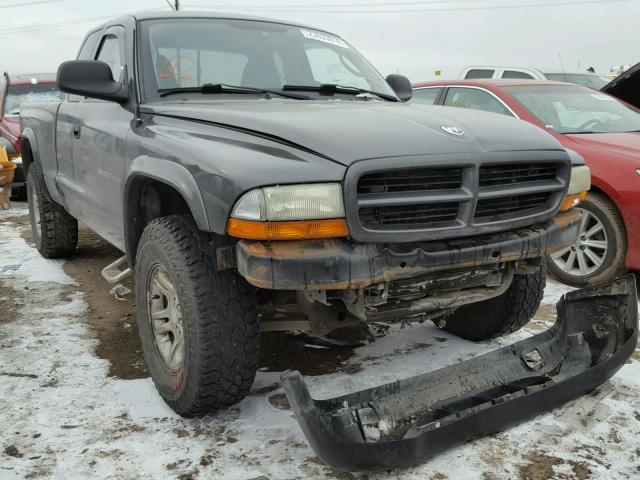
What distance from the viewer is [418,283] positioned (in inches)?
97.7

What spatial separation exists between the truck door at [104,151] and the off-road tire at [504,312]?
2050 millimetres

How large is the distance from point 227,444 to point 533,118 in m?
3.95

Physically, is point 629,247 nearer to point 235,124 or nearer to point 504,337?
point 504,337

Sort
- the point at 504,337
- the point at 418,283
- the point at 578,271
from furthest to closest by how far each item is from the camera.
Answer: the point at 578,271, the point at 504,337, the point at 418,283

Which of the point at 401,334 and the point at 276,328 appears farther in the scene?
the point at 401,334

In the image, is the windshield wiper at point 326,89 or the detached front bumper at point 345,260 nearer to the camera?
the detached front bumper at point 345,260

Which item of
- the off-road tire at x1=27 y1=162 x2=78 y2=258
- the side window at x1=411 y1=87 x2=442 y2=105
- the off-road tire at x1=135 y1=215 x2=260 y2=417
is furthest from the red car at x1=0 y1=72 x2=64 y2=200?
the off-road tire at x1=135 y1=215 x2=260 y2=417

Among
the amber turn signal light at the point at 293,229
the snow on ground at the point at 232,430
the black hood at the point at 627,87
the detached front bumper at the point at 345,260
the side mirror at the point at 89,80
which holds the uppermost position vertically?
the side mirror at the point at 89,80

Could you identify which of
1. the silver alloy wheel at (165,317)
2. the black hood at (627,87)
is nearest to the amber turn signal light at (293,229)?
the silver alloy wheel at (165,317)

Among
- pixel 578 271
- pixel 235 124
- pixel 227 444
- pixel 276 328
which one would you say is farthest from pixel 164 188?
pixel 578 271

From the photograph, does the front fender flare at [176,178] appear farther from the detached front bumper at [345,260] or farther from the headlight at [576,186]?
the headlight at [576,186]

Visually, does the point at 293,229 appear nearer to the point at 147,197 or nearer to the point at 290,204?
the point at 290,204

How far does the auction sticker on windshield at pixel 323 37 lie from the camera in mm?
3986

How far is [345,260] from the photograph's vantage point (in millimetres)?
2248
